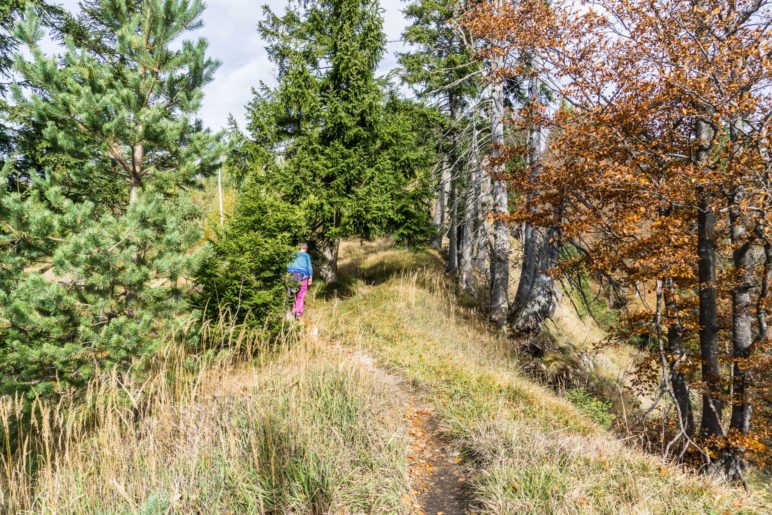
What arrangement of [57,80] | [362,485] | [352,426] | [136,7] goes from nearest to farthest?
1. [362,485]
2. [352,426]
3. [57,80]
4. [136,7]

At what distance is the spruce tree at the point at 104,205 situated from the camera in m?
4.45

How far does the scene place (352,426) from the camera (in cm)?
423

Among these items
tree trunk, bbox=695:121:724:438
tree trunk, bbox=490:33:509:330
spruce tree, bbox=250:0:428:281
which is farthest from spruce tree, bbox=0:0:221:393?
tree trunk, bbox=695:121:724:438

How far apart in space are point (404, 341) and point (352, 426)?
12.5 ft

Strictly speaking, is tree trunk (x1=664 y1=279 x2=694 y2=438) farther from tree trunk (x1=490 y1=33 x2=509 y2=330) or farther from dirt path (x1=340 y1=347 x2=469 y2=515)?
dirt path (x1=340 y1=347 x2=469 y2=515)

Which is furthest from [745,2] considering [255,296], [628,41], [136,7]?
[136,7]

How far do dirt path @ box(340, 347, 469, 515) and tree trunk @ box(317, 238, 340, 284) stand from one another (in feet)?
24.0

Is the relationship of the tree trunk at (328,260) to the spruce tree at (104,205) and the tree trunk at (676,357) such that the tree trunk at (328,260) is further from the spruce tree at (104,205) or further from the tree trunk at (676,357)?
the tree trunk at (676,357)

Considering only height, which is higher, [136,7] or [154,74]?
[136,7]

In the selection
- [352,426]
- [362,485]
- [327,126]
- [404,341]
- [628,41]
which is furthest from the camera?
[327,126]

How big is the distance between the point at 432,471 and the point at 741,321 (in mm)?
5251

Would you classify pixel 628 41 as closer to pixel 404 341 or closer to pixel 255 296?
pixel 404 341

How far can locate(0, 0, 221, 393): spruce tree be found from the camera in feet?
14.6

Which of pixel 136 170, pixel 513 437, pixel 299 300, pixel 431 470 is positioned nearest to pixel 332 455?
pixel 431 470
